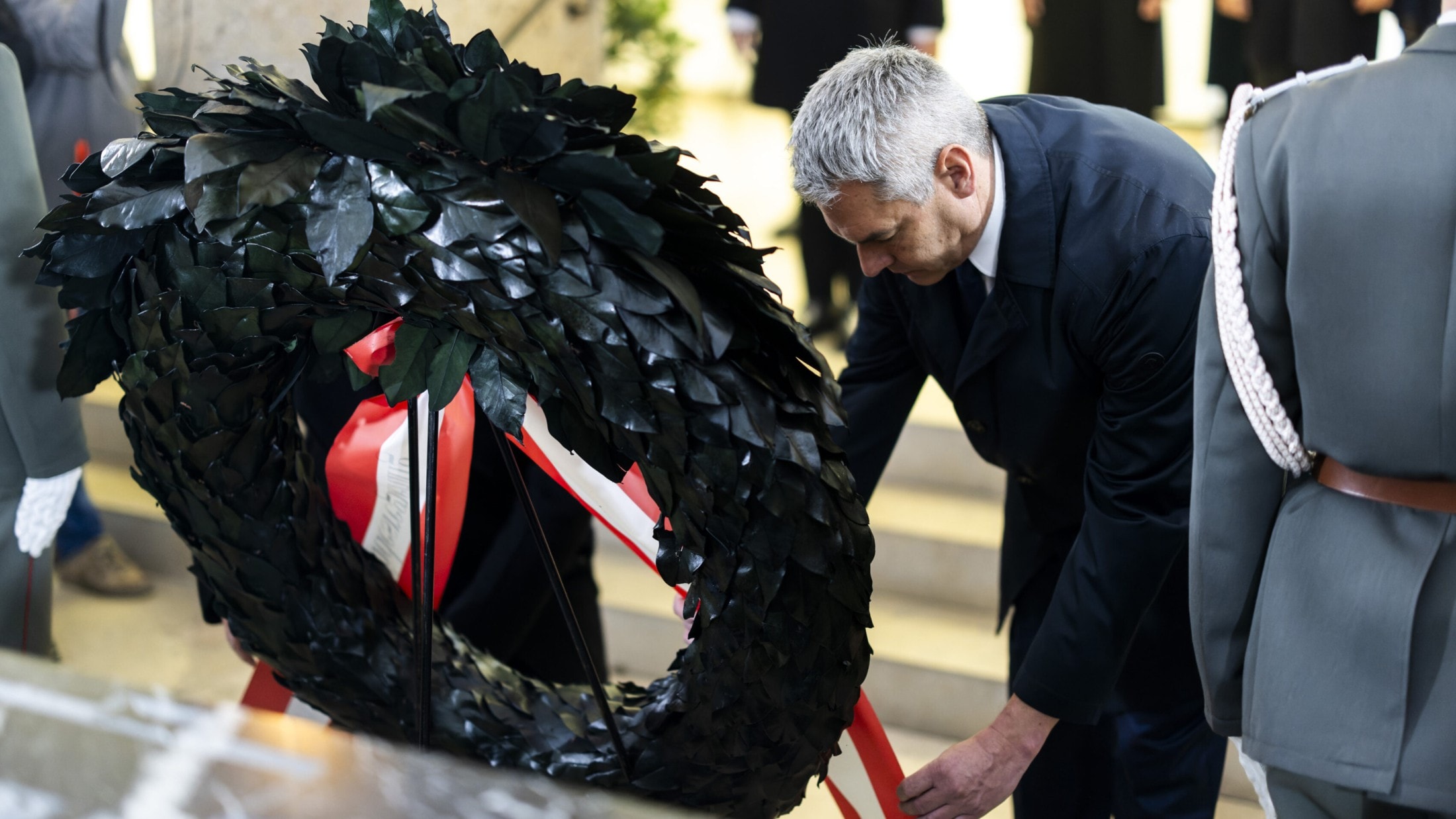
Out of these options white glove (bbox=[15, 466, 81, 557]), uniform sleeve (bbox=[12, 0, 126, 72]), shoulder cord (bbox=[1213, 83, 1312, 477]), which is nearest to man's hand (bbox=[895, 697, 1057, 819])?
shoulder cord (bbox=[1213, 83, 1312, 477])

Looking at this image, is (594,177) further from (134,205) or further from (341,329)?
(134,205)

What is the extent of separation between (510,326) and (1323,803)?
0.88 m

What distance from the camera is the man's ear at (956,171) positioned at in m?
1.42

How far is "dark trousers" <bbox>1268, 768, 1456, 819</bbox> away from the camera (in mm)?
1115

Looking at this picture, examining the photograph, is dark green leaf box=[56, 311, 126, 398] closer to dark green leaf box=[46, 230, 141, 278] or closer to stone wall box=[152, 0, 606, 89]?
dark green leaf box=[46, 230, 141, 278]

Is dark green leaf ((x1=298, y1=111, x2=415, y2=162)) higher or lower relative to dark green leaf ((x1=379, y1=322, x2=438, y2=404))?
higher

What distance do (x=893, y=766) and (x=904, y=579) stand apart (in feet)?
4.87

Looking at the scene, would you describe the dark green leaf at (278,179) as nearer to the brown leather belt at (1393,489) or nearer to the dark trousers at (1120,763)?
the brown leather belt at (1393,489)

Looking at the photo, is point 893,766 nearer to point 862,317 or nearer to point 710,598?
point 710,598

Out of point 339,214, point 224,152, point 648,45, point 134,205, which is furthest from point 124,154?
point 648,45

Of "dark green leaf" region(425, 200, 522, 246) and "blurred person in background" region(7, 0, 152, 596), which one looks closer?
"dark green leaf" region(425, 200, 522, 246)

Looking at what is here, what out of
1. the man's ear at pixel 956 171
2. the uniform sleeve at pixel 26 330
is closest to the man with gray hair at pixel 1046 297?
the man's ear at pixel 956 171

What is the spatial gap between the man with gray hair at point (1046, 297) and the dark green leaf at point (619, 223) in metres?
0.39

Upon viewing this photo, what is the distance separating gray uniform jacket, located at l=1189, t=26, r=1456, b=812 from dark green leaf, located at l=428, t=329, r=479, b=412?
70 cm
